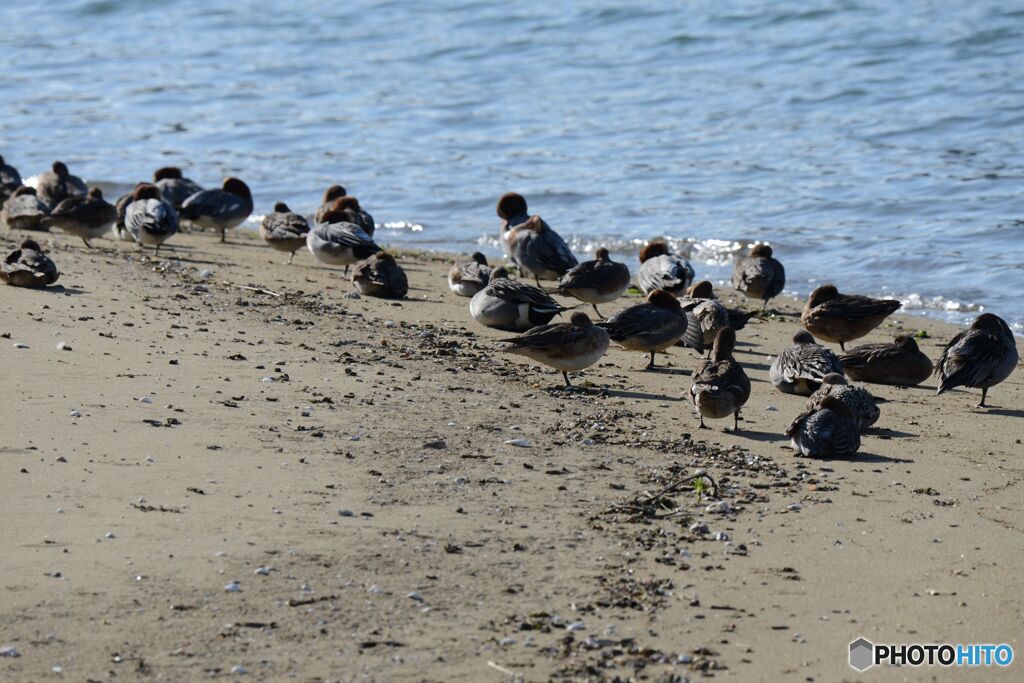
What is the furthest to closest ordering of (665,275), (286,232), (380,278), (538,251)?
(286,232) → (538,251) → (665,275) → (380,278)

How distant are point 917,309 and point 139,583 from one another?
352 inches

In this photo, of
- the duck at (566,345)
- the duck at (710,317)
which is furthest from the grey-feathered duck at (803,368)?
the duck at (566,345)

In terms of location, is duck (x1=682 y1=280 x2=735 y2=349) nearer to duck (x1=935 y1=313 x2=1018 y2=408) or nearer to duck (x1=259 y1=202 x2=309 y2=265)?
duck (x1=935 y1=313 x2=1018 y2=408)

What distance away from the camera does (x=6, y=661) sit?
16.1 feet

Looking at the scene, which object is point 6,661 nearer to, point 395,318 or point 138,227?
point 395,318

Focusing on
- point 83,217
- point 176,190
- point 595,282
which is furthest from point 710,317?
point 176,190

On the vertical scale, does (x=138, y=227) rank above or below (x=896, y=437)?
above

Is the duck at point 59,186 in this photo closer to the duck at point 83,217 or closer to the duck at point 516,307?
the duck at point 83,217

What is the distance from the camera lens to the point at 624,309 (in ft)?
33.1

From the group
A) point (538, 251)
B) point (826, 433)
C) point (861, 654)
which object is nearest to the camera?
point (861, 654)

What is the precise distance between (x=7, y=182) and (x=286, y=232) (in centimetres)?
472

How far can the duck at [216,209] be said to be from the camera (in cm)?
1494

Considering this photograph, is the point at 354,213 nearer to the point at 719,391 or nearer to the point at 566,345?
the point at 566,345

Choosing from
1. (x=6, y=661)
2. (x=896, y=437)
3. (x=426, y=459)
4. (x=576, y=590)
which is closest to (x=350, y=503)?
→ (x=426, y=459)
